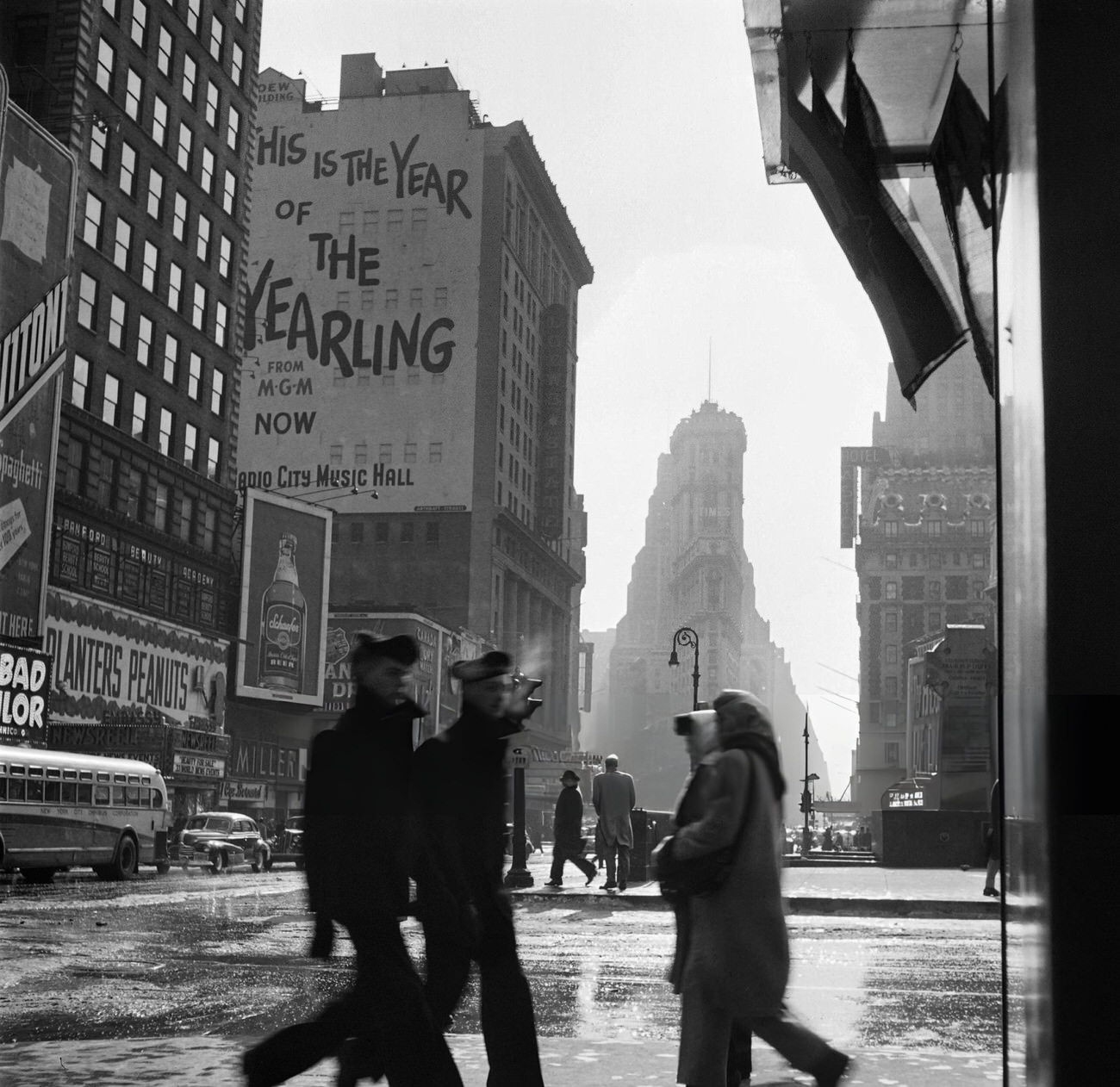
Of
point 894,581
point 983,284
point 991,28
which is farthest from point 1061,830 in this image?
point 894,581

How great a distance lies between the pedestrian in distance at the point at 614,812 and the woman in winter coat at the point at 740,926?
40.6 ft

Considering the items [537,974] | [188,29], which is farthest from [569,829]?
[188,29]

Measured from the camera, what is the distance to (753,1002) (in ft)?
17.1

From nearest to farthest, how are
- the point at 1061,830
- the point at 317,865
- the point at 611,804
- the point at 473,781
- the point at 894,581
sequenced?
the point at 1061,830 < the point at 317,865 < the point at 473,781 < the point at 611,804 < the point at 894,581

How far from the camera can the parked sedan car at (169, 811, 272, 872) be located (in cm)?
3694

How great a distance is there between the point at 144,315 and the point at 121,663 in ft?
40.5

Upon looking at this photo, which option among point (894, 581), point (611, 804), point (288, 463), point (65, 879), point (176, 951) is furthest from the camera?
point (894, 581)

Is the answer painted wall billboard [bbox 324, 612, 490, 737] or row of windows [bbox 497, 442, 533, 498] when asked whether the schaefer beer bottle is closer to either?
painted wall billboard [bbox 324, 612, 490, 737]

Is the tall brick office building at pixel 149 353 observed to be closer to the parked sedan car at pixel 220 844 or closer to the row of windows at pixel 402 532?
the parked sedan car at pixel 220 844

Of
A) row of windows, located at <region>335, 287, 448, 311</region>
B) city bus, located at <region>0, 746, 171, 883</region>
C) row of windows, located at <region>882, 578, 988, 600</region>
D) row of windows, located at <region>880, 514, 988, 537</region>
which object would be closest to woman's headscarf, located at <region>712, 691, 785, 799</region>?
city bus, located at <region>0, 746, 171, 883</region>

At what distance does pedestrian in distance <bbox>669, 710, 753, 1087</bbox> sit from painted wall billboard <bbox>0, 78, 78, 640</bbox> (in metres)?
36.6

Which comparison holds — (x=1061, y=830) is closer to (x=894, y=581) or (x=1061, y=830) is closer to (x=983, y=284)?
(x=983, y=284)

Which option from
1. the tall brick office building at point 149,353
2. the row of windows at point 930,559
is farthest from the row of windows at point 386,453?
the tall brick office building at point 149,353

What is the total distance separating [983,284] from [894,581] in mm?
106650
